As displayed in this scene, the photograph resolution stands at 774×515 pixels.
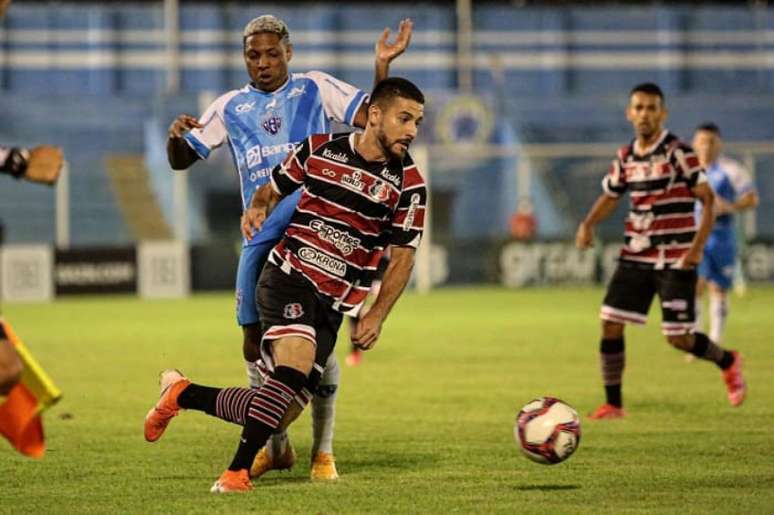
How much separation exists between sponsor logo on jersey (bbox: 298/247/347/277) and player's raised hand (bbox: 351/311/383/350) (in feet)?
0.95

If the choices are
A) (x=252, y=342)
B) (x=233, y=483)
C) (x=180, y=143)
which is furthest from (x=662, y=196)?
(x=233, y=483)

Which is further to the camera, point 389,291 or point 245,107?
point 245,107

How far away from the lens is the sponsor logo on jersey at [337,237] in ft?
24.6

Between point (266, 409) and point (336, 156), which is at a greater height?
point (336, 156)

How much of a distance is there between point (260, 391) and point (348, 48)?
128 ft

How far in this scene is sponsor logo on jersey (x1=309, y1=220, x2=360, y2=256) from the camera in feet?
24.6

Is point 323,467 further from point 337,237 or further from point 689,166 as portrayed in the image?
point 689,166

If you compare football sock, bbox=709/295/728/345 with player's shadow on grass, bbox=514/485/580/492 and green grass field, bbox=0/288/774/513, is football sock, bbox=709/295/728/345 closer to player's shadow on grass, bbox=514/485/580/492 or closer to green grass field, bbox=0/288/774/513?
green grass field, bbox=0/288/774/513

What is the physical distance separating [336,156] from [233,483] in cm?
163

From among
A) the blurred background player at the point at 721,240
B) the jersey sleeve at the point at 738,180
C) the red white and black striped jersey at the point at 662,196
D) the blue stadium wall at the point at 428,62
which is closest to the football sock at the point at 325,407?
the red white and black striped jersey at the point at 662,196

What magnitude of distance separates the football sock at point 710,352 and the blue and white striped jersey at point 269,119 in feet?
13.2

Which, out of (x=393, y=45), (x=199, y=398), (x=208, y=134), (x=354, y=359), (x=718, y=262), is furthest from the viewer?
(x=718, y=262)

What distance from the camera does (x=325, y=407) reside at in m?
8.04

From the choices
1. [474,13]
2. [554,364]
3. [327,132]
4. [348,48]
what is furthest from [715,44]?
[327,132]
